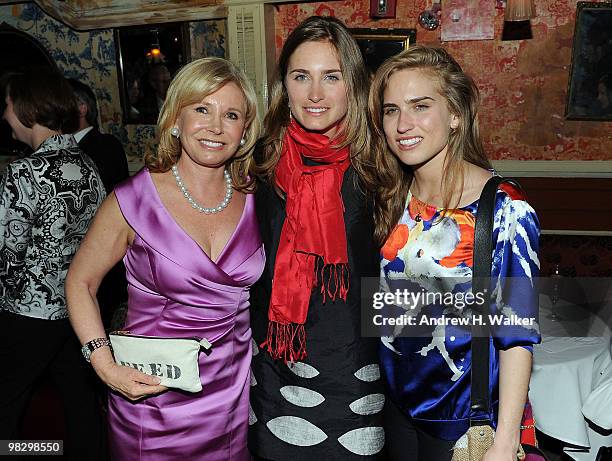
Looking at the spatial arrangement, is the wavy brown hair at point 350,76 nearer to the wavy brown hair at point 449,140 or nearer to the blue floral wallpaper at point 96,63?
the wavy brown hair at point 449,140

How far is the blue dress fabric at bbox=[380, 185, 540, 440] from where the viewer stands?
55.2 inches

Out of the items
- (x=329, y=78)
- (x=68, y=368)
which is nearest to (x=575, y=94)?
(x=329, y=78)

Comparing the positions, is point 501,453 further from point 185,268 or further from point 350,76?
point 350,76

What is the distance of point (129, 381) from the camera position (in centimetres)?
165

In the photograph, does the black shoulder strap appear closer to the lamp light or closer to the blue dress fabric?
the blue dress fabric

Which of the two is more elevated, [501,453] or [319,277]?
[319,277]

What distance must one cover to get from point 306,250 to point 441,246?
1.34ft

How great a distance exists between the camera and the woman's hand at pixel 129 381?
5.36 feet

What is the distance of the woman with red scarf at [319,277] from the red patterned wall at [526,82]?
3032 mm

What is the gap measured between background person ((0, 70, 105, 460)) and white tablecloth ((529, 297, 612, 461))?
2119mm

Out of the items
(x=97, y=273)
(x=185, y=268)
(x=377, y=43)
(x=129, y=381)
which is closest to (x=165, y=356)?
(x=129, y=381)

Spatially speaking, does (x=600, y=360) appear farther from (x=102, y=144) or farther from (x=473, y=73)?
(x=102, y=144)

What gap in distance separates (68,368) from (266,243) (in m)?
1.39

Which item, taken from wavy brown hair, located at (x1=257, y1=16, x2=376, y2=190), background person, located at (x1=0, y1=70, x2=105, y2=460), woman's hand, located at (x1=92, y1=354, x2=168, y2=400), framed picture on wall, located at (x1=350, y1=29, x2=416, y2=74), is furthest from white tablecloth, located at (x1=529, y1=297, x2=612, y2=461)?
framed picture on wall, located at (x1=350, y1=29, x2=416, y2=74)
